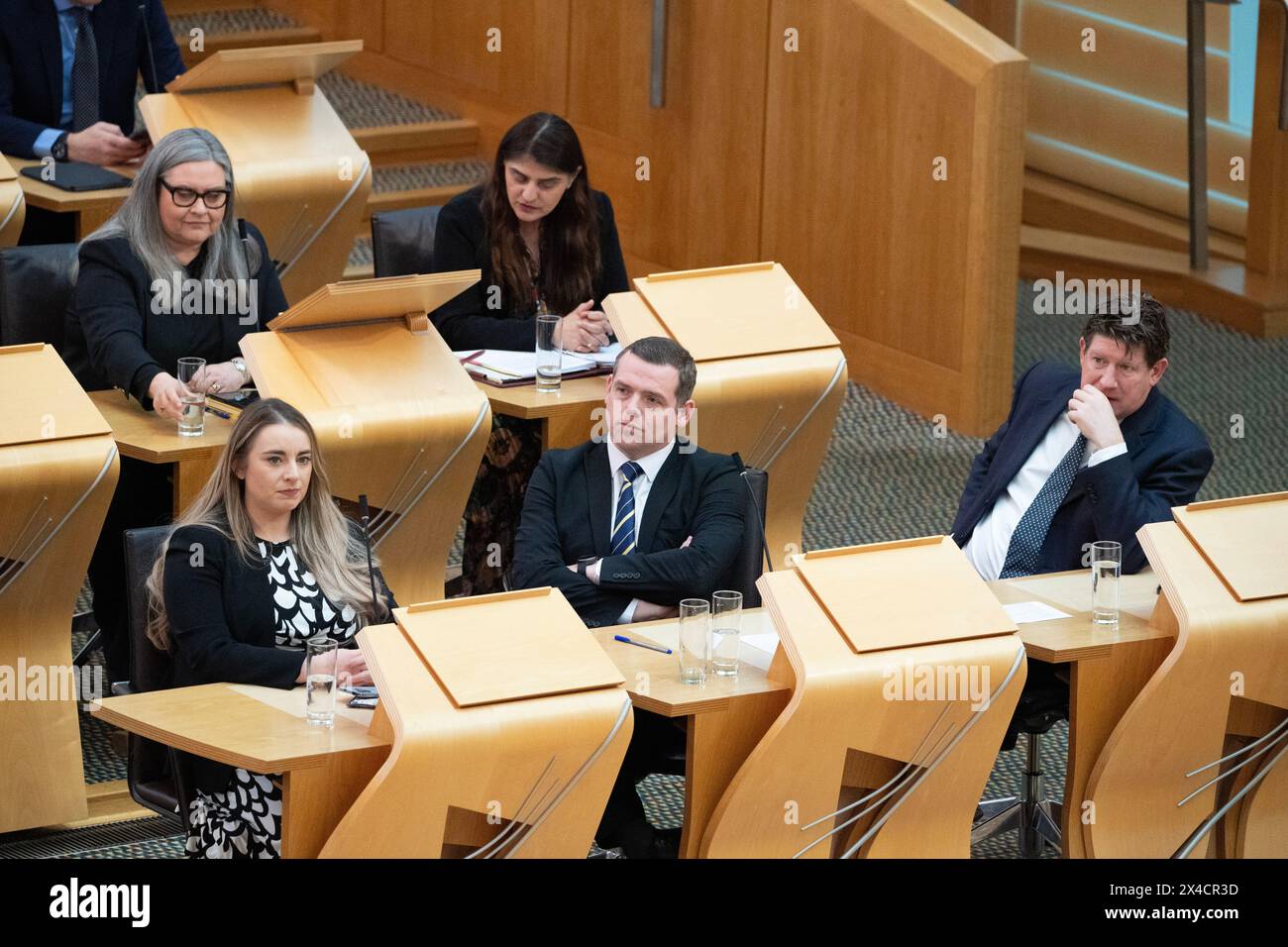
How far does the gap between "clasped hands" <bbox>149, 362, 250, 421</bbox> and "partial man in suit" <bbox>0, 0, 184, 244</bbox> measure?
59.6 inches

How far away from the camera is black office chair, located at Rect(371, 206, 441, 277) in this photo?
218 inches

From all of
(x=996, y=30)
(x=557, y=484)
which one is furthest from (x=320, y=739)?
(x=996, y=30)

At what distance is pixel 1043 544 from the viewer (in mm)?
4461

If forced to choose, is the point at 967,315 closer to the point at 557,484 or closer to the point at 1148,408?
the point at 1148,408

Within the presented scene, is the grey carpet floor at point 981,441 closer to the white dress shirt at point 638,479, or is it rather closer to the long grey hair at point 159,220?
the white dress shirt at point 638,479

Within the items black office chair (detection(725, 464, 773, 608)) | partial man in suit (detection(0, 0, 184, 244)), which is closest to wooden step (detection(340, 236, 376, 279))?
partial man in suit (detection(0, 0, 184, 244))

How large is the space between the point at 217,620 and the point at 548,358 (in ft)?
4.96

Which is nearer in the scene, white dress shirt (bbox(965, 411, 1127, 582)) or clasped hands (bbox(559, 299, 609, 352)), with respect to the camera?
white dress shirt (bbox(965, 411, 1127, 582))

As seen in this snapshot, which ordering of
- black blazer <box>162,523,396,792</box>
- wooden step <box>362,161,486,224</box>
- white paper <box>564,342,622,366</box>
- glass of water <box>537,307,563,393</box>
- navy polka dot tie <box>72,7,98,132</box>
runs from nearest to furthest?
black blazer <box>162,523,396,792</box>, glass of water <box>537,307,563,393</box>, white paper <box>564,342,622,366</box>, navy polka dot tie <box>72,7,98,132</box>, wooden step <box>362,161,486,224</box>

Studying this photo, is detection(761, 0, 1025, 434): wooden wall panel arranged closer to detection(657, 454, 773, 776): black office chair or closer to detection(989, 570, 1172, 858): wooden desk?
detection(657, 454, 773, 776): black office chair

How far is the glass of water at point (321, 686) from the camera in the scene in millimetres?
3361

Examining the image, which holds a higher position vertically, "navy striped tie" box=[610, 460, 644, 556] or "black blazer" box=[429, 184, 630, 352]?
"black blazer" box=[429, 184, 630, 352]

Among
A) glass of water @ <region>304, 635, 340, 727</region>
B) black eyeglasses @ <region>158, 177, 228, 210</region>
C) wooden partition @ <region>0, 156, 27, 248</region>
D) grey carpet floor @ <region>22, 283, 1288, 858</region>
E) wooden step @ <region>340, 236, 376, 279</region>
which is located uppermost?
black eyeglasses @ <region>158, 177, 228, 210</region>

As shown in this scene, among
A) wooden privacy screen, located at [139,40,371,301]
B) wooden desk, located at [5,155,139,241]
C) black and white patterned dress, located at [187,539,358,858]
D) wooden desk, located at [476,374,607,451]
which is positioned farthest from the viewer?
wooden privacy screen, located at [139,40,371,301]
